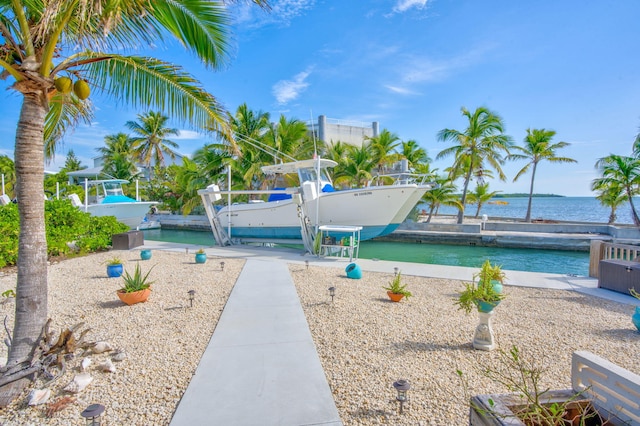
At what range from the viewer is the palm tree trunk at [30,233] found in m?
2.73

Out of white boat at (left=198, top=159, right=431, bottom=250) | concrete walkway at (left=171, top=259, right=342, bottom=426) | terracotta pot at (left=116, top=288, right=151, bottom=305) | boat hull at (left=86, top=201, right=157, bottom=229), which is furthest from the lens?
boat hull at (left=86, top=201, right=157, bottom=229)

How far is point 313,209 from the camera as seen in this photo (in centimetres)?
1190

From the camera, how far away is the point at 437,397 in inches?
109

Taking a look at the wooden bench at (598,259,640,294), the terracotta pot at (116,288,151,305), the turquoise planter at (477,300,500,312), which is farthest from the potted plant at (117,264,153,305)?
the wooden bench at (598,259,640,294)

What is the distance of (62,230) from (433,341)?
11.0 meters

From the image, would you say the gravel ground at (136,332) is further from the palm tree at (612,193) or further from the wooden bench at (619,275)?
the palm tree at (612,193)

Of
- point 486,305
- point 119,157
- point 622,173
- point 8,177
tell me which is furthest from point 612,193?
point 8,177

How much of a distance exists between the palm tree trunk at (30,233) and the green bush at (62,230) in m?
6.96

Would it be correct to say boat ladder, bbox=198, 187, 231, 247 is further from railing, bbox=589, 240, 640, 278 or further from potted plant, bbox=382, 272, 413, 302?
railing, bbox=589, 240, 640, 278

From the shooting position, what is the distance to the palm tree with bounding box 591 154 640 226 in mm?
16906

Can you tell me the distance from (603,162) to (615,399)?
21693mm

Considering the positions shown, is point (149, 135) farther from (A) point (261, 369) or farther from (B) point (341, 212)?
(A) point (261, 369)

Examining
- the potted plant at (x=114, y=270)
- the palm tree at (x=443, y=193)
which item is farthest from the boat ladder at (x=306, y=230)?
the palm tree at (x=443, y=193)

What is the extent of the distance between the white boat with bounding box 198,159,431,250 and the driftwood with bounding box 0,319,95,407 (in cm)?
748
